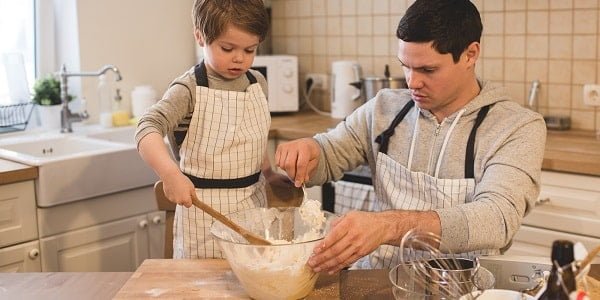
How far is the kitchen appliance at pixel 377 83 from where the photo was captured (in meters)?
2.94

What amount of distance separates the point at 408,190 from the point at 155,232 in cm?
124

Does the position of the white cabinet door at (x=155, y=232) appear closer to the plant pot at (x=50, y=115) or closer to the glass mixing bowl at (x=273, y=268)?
the plant pot at (x=50, y=115)

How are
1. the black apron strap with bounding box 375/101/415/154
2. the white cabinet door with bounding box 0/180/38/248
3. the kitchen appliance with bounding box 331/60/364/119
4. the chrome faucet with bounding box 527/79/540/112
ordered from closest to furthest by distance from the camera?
the black apron strap with bounding box 375/101/415/154, the white cabinet door with bounding box 0/180/38/248, the chrome faucet with bounding box 527/79/540/112, the kitchen appliance with bounding box 331/60/364/119

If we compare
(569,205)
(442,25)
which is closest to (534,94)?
(569,205)

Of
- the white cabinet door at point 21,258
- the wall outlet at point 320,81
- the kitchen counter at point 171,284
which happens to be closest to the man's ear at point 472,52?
the kitchen counter at point 171,284

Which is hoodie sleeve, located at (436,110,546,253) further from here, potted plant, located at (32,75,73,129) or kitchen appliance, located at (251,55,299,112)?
potted plant, located at (32,75,73,129)

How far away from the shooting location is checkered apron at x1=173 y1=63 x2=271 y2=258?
179cm

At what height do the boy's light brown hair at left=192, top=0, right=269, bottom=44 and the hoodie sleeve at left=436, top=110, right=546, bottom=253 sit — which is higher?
the boy's light brown hair at left=192, top=0, right=269, bottom=44

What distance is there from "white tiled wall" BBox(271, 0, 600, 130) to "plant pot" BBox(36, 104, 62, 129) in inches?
47.5

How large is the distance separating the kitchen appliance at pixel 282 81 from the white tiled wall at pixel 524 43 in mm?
238

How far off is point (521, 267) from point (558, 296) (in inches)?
14.5

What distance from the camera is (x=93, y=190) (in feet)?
8.13

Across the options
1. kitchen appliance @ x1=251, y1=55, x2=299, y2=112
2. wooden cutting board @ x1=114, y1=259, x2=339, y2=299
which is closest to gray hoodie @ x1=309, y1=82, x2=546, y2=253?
wooden cutting board @ x1=114, y1=259, x2=339, y2=299

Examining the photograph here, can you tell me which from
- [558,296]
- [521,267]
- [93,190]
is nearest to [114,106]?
[93,190]
